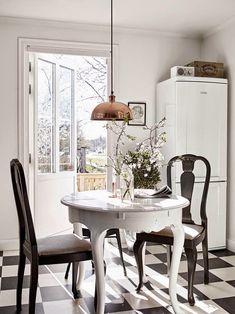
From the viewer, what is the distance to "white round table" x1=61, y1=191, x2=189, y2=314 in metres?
2.51

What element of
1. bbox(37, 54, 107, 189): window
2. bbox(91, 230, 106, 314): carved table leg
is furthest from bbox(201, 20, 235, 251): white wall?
bbox(91, 230, 106, 314): carved table leg

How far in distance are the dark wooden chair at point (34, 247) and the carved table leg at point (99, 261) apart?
111mm

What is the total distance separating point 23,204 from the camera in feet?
8.47

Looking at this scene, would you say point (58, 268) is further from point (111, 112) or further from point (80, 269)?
point (111, 112)

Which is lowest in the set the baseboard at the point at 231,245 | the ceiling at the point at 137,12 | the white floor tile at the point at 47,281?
the white floor tile at the point at 47,281

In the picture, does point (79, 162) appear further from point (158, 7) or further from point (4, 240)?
point (158, 7)

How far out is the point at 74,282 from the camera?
9.98 ft

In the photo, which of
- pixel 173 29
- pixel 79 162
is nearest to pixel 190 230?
pixel 173 29

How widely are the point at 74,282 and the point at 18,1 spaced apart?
2567 mm

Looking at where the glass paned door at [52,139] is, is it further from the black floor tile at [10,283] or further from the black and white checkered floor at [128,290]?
the black floor tile at [10,283]

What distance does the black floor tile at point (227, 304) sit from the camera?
2.77m

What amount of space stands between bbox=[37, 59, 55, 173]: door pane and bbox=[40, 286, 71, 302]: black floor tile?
5.34 feet

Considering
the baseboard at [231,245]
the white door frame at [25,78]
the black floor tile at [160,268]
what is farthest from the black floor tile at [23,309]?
the baseboard at [231,245]

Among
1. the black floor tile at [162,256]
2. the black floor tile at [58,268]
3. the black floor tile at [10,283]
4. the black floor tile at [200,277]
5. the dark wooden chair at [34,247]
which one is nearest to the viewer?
the dark wooden chair at [34,247]
